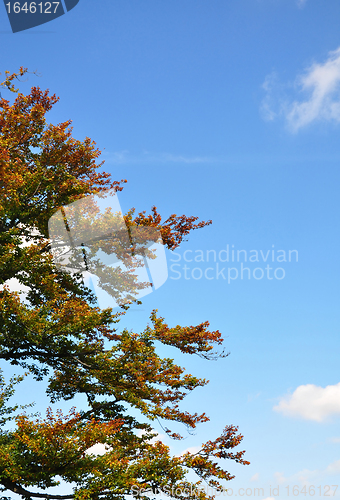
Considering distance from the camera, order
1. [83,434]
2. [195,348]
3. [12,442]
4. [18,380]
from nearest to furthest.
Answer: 1. [83,434]
2. [12,442]
3. [195,348]
4. [18,380]

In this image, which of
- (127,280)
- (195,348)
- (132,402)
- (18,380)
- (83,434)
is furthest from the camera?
(127,280)

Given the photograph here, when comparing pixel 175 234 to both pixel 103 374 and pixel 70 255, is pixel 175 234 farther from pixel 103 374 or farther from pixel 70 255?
pixel 103 374

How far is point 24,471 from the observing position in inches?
416

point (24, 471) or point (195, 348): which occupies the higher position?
point (195, 348)

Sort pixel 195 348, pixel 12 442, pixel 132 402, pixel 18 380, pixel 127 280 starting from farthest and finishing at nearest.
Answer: pixel 127 280
pixel 18 380
pixel 195 348
pixel 132 402
pixel 12 442

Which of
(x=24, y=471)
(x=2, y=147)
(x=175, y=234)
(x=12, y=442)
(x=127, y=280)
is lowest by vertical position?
(x=24, y=471)

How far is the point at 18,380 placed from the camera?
1497cm

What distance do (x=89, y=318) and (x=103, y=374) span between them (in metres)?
2.11

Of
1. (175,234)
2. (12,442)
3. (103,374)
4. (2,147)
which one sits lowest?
(12,442)

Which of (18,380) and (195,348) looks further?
(18,380)

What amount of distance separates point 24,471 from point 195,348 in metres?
6.44

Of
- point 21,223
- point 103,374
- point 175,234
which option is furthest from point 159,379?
point 21,223

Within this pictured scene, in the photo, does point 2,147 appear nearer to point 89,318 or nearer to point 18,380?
point 89,318

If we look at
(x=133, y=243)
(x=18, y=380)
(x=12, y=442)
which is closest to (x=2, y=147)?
(x=133, y=243)
